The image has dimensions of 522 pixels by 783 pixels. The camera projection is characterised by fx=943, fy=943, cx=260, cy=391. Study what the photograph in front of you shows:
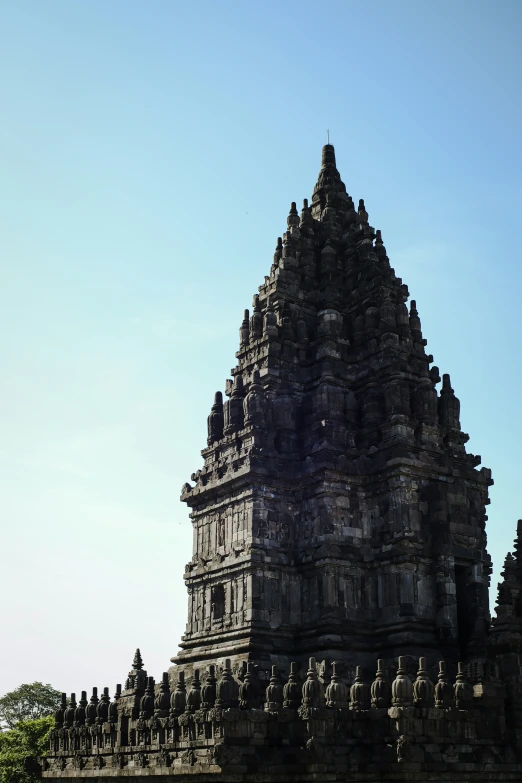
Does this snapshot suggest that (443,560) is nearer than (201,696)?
No

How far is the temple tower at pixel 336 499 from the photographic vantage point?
108 ft

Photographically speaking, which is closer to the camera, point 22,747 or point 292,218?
point 292,218

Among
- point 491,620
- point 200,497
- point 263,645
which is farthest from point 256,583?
point 491,620

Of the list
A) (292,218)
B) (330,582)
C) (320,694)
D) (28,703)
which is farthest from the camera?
(28,703)

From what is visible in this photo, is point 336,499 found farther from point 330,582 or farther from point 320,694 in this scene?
point 320,694

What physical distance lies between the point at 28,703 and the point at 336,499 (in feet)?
179

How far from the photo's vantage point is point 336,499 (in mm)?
34812

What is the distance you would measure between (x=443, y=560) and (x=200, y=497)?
999cm

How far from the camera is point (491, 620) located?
3225 cm

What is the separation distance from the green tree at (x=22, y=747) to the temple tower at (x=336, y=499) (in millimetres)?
19076

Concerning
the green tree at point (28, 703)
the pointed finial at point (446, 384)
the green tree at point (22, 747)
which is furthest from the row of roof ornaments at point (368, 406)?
the green tree at point (28, 703)

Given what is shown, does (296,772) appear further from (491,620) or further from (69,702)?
(69,702)

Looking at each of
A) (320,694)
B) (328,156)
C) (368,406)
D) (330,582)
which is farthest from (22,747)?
(328,156)

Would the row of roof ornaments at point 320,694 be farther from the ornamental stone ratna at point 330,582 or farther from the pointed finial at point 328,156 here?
the pointed finial at point 328,156
